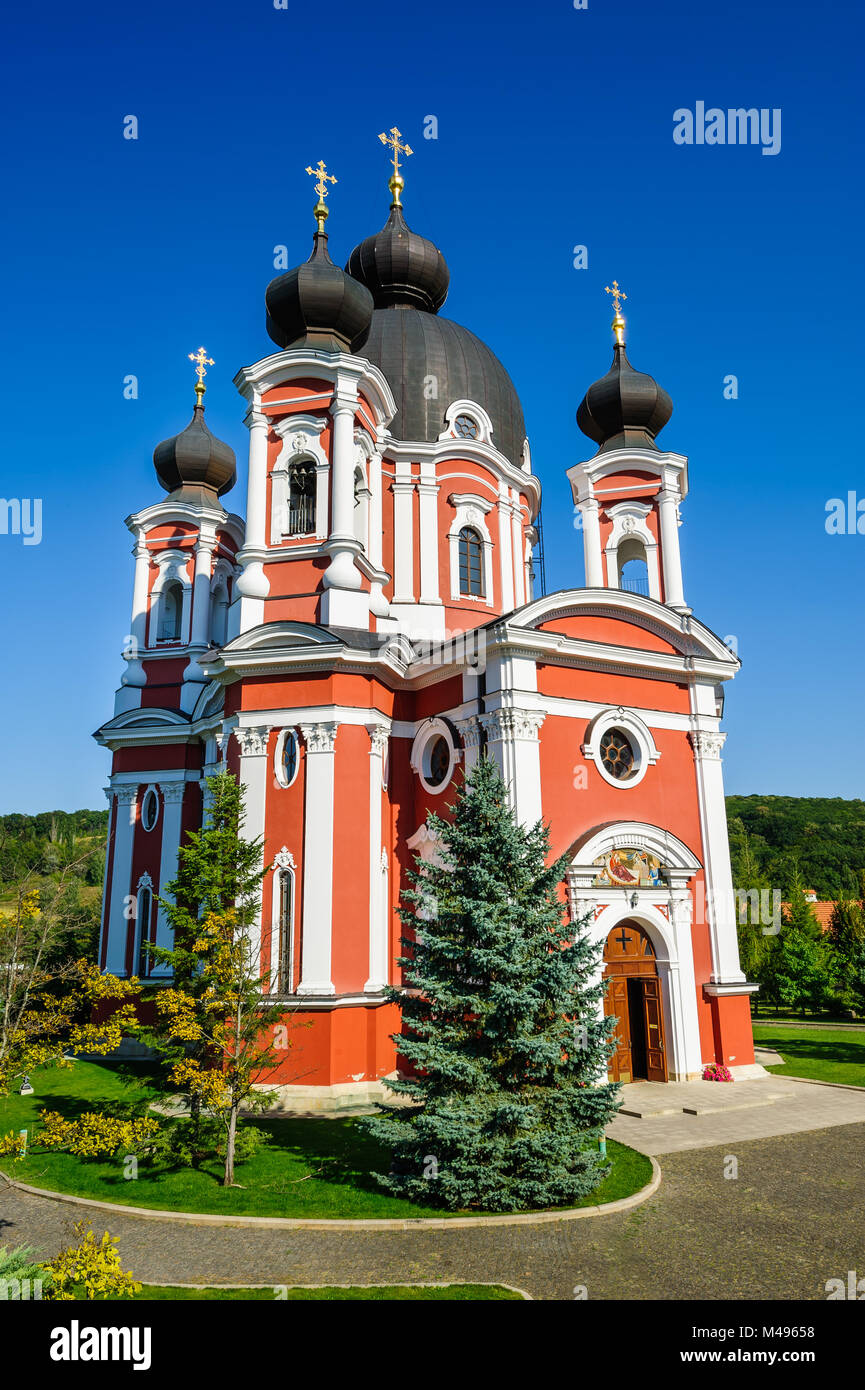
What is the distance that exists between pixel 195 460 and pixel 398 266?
25.1ft

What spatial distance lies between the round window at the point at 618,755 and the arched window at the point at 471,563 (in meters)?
5.83

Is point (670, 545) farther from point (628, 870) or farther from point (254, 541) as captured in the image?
point (254, 541)

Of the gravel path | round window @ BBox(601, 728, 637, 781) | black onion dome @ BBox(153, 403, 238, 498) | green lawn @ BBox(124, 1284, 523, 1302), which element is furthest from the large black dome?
green lawn @ BBox(124, 1284, 523, 1302)

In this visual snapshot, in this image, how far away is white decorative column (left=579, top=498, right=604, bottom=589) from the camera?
22.2m

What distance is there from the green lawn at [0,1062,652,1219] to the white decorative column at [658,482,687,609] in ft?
41.2

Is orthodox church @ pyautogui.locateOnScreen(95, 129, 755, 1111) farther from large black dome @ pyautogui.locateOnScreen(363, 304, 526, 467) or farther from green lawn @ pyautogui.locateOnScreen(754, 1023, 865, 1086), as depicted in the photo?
green lawn @ pyautogui.locateOnScreen(754, 1023, 865, 1086)

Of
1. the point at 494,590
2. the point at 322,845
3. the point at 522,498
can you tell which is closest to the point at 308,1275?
the point at 322,845

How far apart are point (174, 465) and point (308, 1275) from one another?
22.9 m

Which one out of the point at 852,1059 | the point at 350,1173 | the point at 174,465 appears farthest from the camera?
the point at 174,465

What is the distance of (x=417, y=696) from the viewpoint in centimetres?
1934

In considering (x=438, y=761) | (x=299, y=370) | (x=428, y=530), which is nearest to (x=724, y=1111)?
(x=438, y=761)

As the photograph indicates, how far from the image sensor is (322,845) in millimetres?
16984

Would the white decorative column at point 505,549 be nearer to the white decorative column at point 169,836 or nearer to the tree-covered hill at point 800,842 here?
the white decorative column at point 169,836

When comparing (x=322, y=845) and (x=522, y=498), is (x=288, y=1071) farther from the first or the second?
(x=522, y=498)
